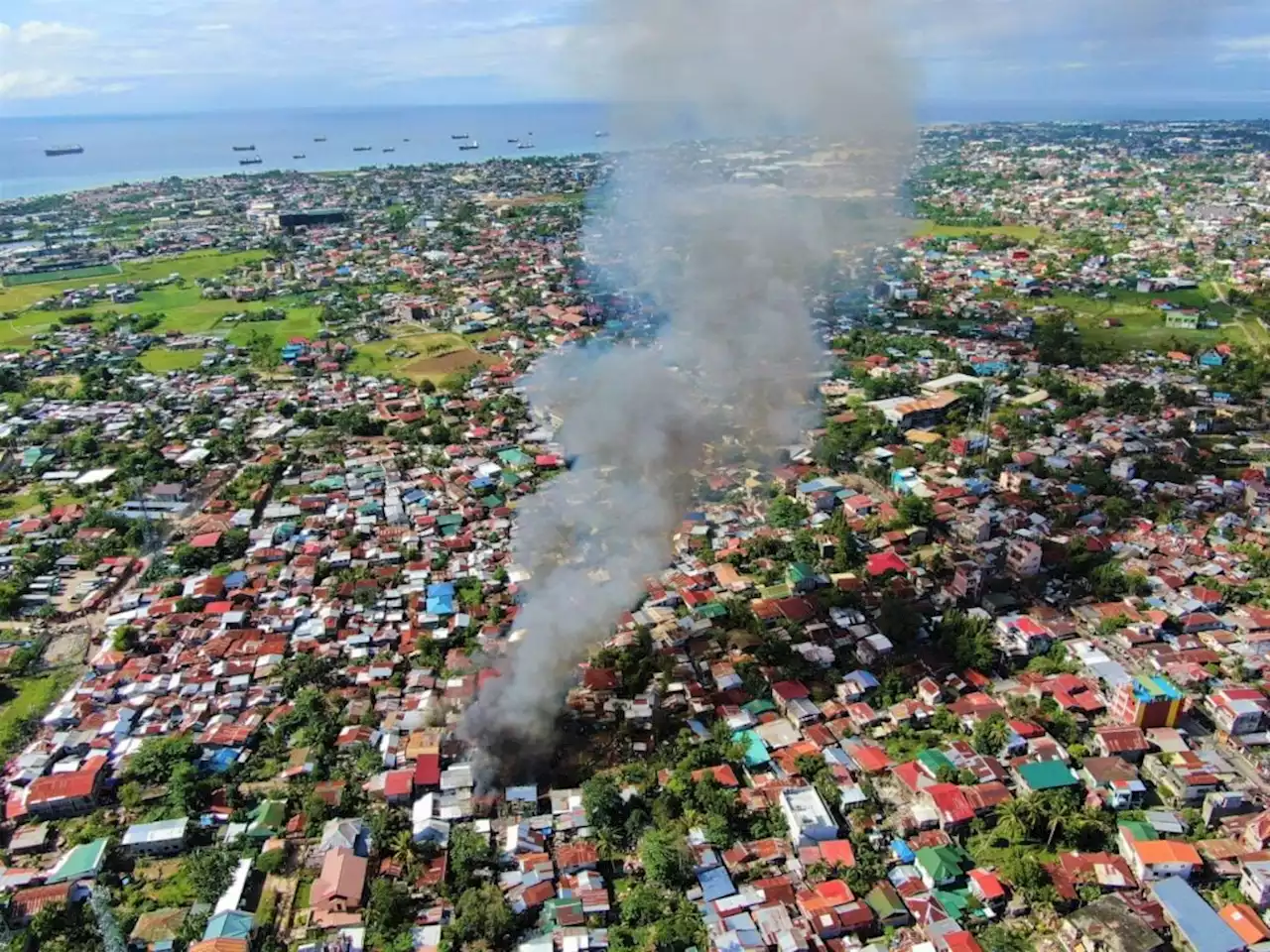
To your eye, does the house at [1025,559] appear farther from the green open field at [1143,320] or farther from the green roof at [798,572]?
the green open field at [1143,320]

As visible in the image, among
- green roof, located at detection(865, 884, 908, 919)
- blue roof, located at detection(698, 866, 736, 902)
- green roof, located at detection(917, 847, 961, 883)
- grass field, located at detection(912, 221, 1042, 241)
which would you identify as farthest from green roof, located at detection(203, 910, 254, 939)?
grass field, located at detection(912, 221, 1042, 241)

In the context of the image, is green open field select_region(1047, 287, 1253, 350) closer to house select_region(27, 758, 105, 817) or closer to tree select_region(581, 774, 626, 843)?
tree select_region(581, 774, 626, 843)

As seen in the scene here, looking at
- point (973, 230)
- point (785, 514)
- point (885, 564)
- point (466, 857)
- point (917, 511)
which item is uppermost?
point (973, 230)

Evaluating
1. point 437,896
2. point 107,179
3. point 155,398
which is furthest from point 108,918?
point 107,179

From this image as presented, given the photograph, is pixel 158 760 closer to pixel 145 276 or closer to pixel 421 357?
pixel 421 357

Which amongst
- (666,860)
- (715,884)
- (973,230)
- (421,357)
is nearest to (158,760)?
(666,860)
